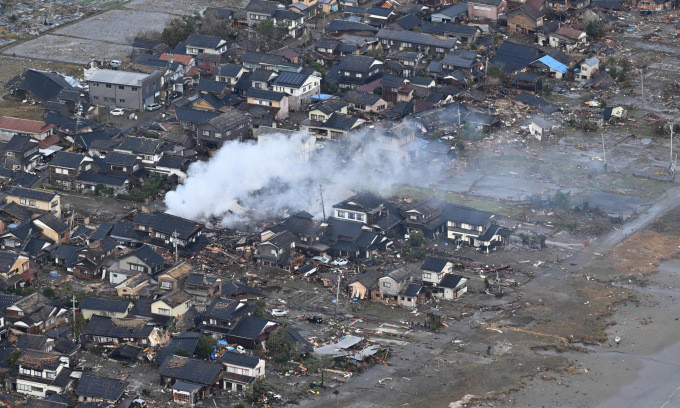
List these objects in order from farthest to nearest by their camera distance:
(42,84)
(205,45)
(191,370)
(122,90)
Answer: (205,45) < (42,84) < (122,90) < (191,370)

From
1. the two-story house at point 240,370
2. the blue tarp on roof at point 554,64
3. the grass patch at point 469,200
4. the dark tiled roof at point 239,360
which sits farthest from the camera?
the blue tarp on roof at point 554,64

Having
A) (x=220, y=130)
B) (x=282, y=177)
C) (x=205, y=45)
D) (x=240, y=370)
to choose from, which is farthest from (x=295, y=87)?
(x=240, y=370)

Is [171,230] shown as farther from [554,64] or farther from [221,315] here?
[554,64]

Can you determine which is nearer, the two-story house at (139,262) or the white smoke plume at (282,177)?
the two-story house at (139,262)

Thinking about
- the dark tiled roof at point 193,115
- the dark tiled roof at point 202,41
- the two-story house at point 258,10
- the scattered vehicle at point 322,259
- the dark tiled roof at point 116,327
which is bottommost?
the two-story house at point 258,10

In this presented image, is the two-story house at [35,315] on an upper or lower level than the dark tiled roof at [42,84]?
upper

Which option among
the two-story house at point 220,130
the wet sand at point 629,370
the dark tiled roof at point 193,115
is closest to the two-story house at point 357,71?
the dark tiled roof at point 193,115

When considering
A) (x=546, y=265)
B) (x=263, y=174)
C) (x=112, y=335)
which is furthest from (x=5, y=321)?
(x=546, y=265)

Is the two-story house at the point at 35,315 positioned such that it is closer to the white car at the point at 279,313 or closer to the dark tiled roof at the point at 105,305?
the dark tiled roof at the point at 105,305
